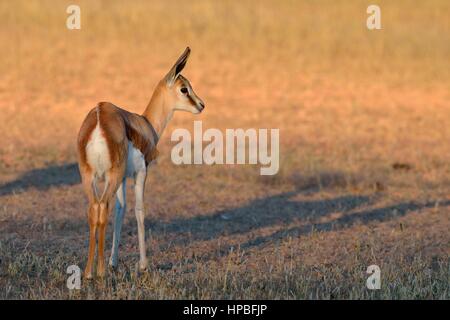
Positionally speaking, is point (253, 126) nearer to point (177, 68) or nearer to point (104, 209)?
point (177, 68)

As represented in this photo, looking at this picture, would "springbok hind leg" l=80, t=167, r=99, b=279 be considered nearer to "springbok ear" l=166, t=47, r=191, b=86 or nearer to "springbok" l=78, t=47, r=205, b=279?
"springbok" l=78, t=47, r=205, b=279

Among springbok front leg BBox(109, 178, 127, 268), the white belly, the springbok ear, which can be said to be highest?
the springbok ear

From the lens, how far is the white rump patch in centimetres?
801

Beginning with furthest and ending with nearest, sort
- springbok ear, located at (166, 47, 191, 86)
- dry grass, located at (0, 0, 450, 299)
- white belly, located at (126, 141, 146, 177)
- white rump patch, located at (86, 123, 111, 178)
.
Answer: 1. springbok ear, located at (166, 47, 191, 86)
2. dry grass, located at (0, 0, 450, 299)
3. white belly, located at (126, 141, 146, 177)
4. white rump patch, located at (86, 123, 111, 178)

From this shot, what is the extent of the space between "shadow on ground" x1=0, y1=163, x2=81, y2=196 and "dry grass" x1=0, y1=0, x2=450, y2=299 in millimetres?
43

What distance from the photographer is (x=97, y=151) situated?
801 centimetres

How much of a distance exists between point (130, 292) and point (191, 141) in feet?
32.6

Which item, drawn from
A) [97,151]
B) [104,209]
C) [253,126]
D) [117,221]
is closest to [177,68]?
[117,221]

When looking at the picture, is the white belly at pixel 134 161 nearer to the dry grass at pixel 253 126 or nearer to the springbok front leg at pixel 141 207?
the springbok front leg at pixel 141 207

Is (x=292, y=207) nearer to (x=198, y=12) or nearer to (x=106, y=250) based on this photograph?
(x=106, y=250)

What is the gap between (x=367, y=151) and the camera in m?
17.1

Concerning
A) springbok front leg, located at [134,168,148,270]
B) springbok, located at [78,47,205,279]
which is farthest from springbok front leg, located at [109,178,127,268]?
springbok front leg, located at [134,168,148,270]

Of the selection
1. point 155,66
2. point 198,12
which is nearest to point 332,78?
point 155,66

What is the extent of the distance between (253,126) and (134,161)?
1070 centimetres
